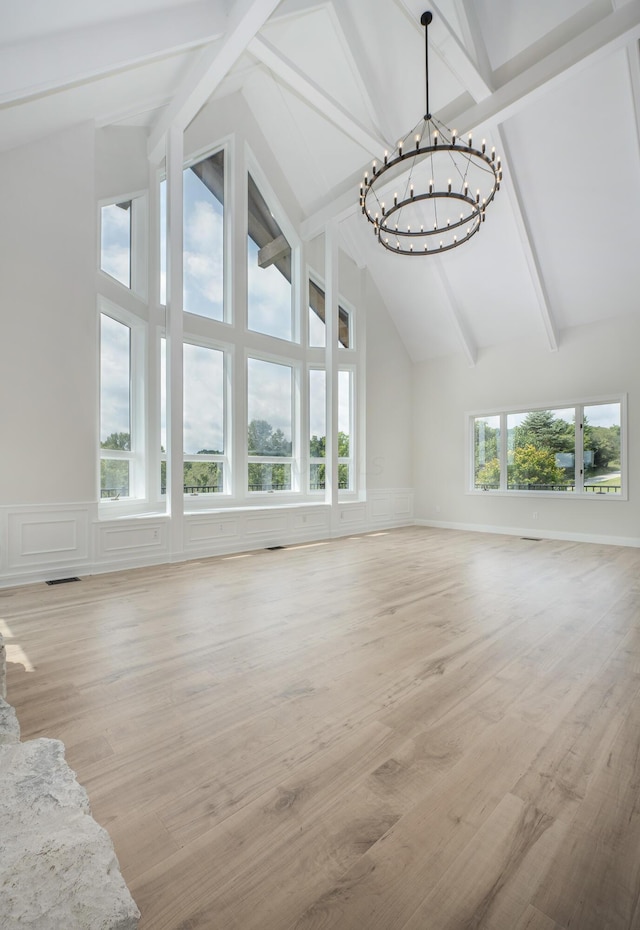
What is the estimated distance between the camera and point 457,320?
8.08m

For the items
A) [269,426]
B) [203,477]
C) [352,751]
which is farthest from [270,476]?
[352,751]

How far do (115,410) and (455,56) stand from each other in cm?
564

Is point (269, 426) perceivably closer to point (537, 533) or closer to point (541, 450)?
point (541, 450)

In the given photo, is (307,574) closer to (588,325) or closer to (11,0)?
(11,0)

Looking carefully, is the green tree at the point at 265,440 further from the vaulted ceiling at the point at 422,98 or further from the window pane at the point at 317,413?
the vaulted ceiling at the point at 422,98

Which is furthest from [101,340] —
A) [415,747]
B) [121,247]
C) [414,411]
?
[414,411]

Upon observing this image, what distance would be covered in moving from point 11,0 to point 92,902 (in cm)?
467

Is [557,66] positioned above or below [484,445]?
above

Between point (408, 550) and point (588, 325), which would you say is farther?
point (588, 325)

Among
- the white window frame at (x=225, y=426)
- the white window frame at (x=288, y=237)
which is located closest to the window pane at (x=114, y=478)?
the white window frame at (x=225, y=426)

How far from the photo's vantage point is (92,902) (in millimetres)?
776

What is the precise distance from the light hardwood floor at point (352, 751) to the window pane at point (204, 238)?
455 cm

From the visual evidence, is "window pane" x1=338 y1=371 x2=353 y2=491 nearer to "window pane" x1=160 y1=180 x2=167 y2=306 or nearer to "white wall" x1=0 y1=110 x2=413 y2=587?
"white wall" x1=0 y1=110 x2=413 y2=587

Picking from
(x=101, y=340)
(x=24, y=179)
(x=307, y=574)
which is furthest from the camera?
(x=101, y=340)
